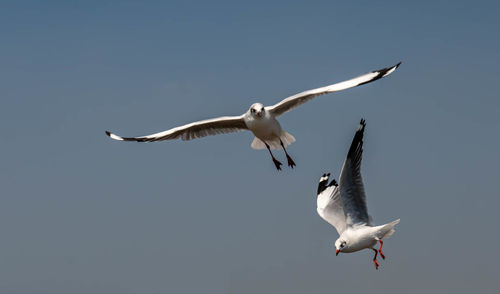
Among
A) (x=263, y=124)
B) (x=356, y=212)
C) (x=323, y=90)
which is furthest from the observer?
(x=263, y=124)

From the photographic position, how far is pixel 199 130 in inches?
620

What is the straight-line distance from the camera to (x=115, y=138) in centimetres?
1648

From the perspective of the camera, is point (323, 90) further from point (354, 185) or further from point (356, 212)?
point (356, 212)

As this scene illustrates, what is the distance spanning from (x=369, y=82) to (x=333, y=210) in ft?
10.5

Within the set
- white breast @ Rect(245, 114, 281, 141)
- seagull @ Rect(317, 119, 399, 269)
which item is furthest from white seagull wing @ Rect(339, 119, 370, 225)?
white breast @ Rect(245, 114, 281, 141)

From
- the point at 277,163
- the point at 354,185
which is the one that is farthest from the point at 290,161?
the point at 354,185

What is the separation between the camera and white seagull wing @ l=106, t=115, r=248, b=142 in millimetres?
15367

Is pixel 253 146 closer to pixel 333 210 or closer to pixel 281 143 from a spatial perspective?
pixel 281 143

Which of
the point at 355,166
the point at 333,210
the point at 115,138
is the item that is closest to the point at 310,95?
the point at 355,166

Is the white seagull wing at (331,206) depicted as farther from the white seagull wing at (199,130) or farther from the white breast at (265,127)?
the white seagull wing at (199,130)

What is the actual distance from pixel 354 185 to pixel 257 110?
232 cm

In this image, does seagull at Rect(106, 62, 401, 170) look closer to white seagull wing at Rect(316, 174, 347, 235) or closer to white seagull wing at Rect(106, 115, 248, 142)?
white seagull wing at Rect(106, 115, 248, 142)

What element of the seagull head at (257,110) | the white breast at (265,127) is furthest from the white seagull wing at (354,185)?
the seagull head at (257,110)

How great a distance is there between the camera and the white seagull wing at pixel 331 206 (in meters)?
15.1
